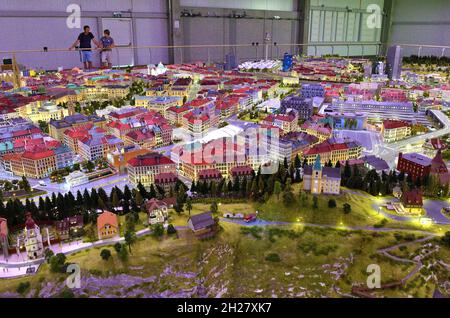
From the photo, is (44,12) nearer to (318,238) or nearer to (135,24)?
(135,24)

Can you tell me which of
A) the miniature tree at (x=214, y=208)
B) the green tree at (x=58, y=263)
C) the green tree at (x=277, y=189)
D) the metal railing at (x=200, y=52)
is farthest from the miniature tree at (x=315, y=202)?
the metal railing at (x=200, y=52)

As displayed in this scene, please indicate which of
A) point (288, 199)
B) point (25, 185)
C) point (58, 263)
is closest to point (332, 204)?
point (288, 199)

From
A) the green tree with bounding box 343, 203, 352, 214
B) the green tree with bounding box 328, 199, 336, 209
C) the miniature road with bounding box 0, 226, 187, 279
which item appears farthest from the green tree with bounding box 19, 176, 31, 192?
the green tree with bounding box 343, 203, 352, 214

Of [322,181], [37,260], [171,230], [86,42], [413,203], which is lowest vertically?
[37,260]

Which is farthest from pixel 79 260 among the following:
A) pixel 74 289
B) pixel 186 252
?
pixel 186 252

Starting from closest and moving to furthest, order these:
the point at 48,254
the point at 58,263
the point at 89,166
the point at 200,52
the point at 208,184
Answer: the point at 58,263 → the point at 48,254 → the point at 208,184 → the point at 89,166 → the point at 200,52

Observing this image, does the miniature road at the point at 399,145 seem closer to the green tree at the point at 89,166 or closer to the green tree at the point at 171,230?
the green tree at the point at 171,230

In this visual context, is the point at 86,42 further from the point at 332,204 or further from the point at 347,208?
the point at 347,208
